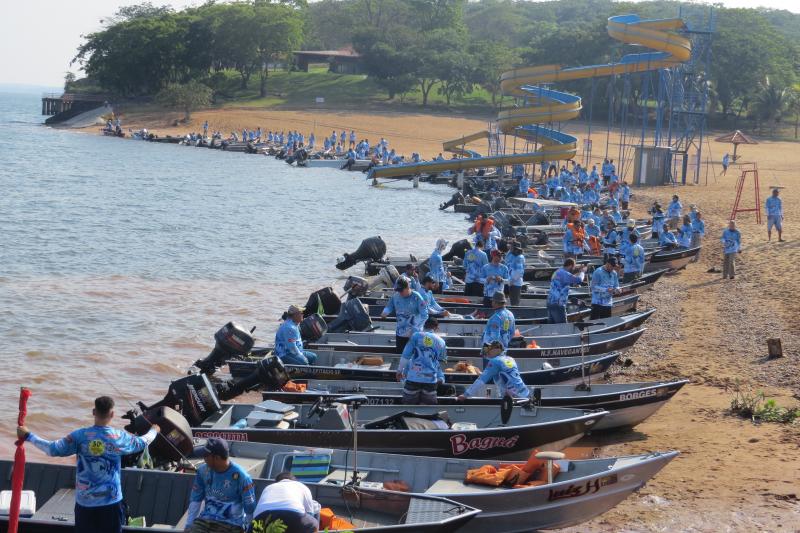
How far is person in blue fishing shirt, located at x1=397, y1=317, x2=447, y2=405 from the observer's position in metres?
14.3

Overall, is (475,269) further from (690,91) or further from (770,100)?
(770,100)

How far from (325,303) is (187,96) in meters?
78.8

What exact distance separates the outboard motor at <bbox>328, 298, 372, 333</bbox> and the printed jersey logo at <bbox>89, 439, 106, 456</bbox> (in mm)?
11189

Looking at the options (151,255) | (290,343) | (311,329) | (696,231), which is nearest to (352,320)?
(311,329)

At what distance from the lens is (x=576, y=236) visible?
1116 inches

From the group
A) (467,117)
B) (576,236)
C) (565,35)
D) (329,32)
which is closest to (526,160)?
(576,236)

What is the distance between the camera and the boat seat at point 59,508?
1109cm

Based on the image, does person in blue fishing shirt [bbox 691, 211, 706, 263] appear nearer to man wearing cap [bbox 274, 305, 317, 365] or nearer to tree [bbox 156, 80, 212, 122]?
man wearing cap [bbox 274, 305, 317, 365]

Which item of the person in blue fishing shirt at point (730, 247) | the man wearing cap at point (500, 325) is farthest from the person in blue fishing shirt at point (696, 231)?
the man wearing cap at point (500, 325)

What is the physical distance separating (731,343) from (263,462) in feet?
37.3

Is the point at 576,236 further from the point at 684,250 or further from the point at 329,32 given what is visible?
the point at 329,32

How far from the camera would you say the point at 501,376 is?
14195mm

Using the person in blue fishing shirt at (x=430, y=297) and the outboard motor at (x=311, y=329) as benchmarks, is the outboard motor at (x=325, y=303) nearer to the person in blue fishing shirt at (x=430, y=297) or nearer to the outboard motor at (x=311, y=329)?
the person in blue fishing shirt at (x=430, y=297)

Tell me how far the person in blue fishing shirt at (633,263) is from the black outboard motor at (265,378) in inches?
485
